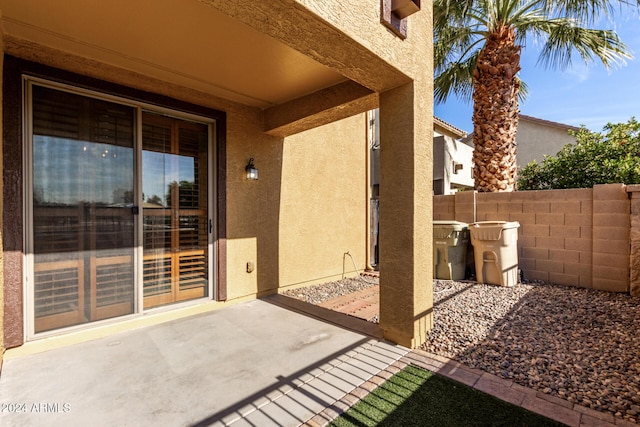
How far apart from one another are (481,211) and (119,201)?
23.3ft

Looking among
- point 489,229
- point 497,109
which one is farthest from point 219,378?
point 497,109

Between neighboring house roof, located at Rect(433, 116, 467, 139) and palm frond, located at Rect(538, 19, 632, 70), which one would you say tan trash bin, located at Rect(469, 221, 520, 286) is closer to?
palm frond, located at Rect(538, 19, 632, 70)

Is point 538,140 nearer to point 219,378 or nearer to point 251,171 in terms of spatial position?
point 251,171

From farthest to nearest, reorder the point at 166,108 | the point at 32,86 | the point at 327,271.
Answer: the point at 327,271 < the point at 166,108 < the point at 32,86

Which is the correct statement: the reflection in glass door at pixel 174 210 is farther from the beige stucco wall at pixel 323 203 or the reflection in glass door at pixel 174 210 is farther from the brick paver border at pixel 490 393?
the brick paver border at pixel 490 393

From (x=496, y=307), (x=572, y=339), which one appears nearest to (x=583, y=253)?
(x=496, y=307)

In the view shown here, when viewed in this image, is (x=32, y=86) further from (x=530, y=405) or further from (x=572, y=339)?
(x=572, y=339)

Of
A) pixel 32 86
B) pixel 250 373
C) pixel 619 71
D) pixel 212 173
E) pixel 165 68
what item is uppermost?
pixel 619 71

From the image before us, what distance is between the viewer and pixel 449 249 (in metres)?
6.19

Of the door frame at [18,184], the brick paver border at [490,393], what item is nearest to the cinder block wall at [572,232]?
the brick paver border at [490,393]

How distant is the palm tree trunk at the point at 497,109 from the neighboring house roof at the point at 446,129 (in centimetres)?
630

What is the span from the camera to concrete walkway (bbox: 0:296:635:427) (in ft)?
7.50

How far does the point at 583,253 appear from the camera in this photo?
5.57m

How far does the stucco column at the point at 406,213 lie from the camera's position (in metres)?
3.36
